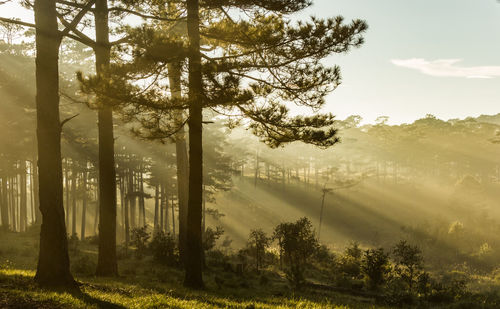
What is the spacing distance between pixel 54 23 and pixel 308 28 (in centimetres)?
659

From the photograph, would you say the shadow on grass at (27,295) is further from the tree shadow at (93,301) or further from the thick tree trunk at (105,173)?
the thick tree trunk at (105,173)

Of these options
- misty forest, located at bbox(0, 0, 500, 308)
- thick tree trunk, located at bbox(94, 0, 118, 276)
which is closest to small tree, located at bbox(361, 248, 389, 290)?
misty forest, located at bbox(0, 0, 500, 308)

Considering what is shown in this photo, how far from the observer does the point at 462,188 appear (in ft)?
149

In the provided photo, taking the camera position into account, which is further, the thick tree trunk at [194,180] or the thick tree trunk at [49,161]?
the thick tree trunk at [194,180]

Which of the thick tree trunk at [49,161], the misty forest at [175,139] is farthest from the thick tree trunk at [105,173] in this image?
the thick tree trunk at [49,161]

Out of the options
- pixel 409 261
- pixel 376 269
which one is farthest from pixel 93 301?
pixel 409 261

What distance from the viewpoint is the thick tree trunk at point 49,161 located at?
7.78 metres

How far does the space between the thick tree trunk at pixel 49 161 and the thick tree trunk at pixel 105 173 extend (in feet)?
9.03

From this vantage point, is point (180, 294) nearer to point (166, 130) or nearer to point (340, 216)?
point (166, 130)

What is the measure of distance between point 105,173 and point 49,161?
3.14 metres

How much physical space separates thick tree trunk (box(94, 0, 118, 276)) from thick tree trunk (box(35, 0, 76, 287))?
2752 mm

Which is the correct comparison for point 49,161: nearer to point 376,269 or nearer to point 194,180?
point 194,180

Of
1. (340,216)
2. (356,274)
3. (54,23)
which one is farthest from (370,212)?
(54,23)

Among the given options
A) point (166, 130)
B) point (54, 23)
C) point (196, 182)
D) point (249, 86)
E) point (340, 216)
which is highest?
point (54, 23)
